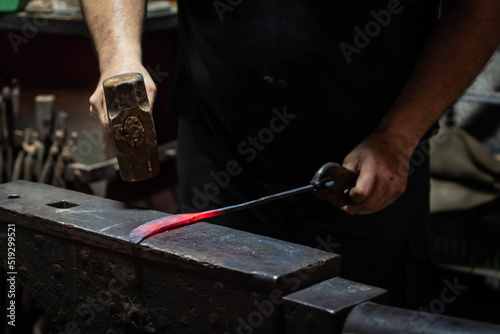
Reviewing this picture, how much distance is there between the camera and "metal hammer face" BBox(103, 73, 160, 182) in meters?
1.41

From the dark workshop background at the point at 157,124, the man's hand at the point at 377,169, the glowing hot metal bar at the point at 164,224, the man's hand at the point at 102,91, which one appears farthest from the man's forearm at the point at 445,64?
the dark workshop background at the point at 157,124

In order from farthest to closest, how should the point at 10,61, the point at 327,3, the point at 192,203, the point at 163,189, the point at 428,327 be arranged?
1. the point at 163,189
2. the point at 10,61
3. the point at 192,203
4. the point at 327,3
5. the point at 428,327

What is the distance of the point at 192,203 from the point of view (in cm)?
190

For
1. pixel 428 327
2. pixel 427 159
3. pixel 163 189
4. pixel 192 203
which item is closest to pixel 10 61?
pixel 163 189

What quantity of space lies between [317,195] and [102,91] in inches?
20.5

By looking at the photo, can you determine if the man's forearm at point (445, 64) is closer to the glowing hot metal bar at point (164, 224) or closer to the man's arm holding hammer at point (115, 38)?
the glowing hot metal bar at point (164, 224)

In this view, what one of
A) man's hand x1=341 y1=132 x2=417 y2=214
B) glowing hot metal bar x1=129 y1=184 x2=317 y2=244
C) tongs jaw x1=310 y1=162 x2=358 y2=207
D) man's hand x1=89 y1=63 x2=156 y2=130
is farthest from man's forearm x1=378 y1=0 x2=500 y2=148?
man's hand x1=89 y1=63 x2=156 y2=130

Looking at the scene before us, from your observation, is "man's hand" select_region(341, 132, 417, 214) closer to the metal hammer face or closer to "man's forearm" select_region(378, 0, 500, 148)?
"man's forearm" select_region(378, 0, 500, 148)

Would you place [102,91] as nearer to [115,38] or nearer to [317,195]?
[115,38]

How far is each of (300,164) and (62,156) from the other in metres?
1.37

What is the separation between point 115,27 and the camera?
166 centimetres

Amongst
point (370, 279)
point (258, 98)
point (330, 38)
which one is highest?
point (330, 38)

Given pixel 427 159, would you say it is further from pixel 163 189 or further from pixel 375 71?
Answer: pixel 163 189

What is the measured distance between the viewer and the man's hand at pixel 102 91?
4.93ft
